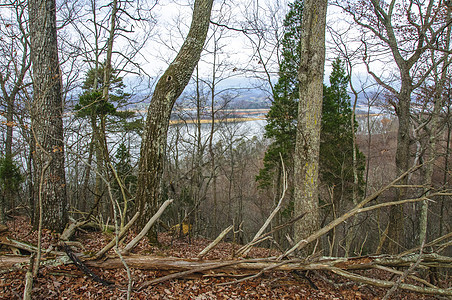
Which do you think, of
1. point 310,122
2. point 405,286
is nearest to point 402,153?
point 310,122

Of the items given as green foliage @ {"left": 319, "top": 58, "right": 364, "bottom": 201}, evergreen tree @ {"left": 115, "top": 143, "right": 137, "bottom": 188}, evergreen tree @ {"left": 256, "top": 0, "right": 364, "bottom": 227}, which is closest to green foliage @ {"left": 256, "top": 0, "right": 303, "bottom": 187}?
evergreen tree @ {"left": 256, "top": 0, "right": 364, "bottom": 227}

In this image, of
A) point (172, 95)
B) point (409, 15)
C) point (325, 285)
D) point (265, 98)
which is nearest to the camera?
point (325, 285)

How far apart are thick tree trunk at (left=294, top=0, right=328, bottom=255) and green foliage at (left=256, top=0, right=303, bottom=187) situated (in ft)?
27.6

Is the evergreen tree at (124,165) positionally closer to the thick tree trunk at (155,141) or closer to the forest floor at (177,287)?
the thick tree trunk at (155,141)

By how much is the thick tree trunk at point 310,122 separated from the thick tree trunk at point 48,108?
14.4 feet

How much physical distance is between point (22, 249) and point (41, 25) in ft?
13.1

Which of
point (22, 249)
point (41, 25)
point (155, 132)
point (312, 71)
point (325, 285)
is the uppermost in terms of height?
point (41, 25)

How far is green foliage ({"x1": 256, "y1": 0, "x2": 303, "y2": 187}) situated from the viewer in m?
13.5

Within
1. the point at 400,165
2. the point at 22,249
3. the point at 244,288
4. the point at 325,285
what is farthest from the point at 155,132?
the point at 400,165

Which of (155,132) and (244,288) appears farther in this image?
(155,132)

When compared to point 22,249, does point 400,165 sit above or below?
above

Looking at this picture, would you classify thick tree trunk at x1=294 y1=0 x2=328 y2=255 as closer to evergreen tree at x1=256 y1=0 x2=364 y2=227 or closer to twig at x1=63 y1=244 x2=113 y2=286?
twig at x1=63 y1=244 x2=113 y2=286

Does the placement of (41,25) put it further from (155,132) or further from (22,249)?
(22,249)

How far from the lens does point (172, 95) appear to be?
192 inches
